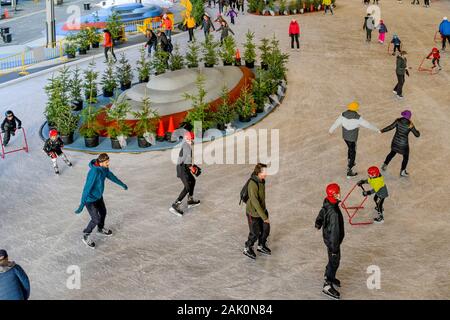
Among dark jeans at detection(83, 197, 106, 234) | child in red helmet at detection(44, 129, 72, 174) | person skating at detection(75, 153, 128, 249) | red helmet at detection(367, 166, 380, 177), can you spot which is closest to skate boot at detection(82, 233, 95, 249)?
person skating at detection(75, 153, 128, 249)

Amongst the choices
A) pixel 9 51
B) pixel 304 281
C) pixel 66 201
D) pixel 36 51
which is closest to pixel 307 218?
pixel 304 281

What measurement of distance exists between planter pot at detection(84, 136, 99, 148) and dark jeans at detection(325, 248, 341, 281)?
8.34 metres

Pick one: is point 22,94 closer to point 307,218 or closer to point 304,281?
point 307,218

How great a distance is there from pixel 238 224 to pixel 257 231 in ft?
4.98

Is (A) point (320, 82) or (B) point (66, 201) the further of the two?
(A) point (320, 82)

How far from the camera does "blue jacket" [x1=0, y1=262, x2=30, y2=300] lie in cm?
684

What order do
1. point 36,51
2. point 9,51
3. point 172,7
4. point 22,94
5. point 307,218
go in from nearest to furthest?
point 307,218 → point 22,94 → point 36,51 → point 9,51 → point 172,7

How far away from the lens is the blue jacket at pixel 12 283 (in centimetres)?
684

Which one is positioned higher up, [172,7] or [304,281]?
[172,7]

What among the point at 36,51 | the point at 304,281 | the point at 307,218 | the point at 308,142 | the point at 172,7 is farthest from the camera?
the point at 172,7

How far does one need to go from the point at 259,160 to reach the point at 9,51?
850 inches

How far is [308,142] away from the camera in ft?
48.6

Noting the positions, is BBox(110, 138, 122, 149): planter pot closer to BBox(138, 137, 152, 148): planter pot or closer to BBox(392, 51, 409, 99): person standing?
BBox(138, 137, 152, 148): planter pot
